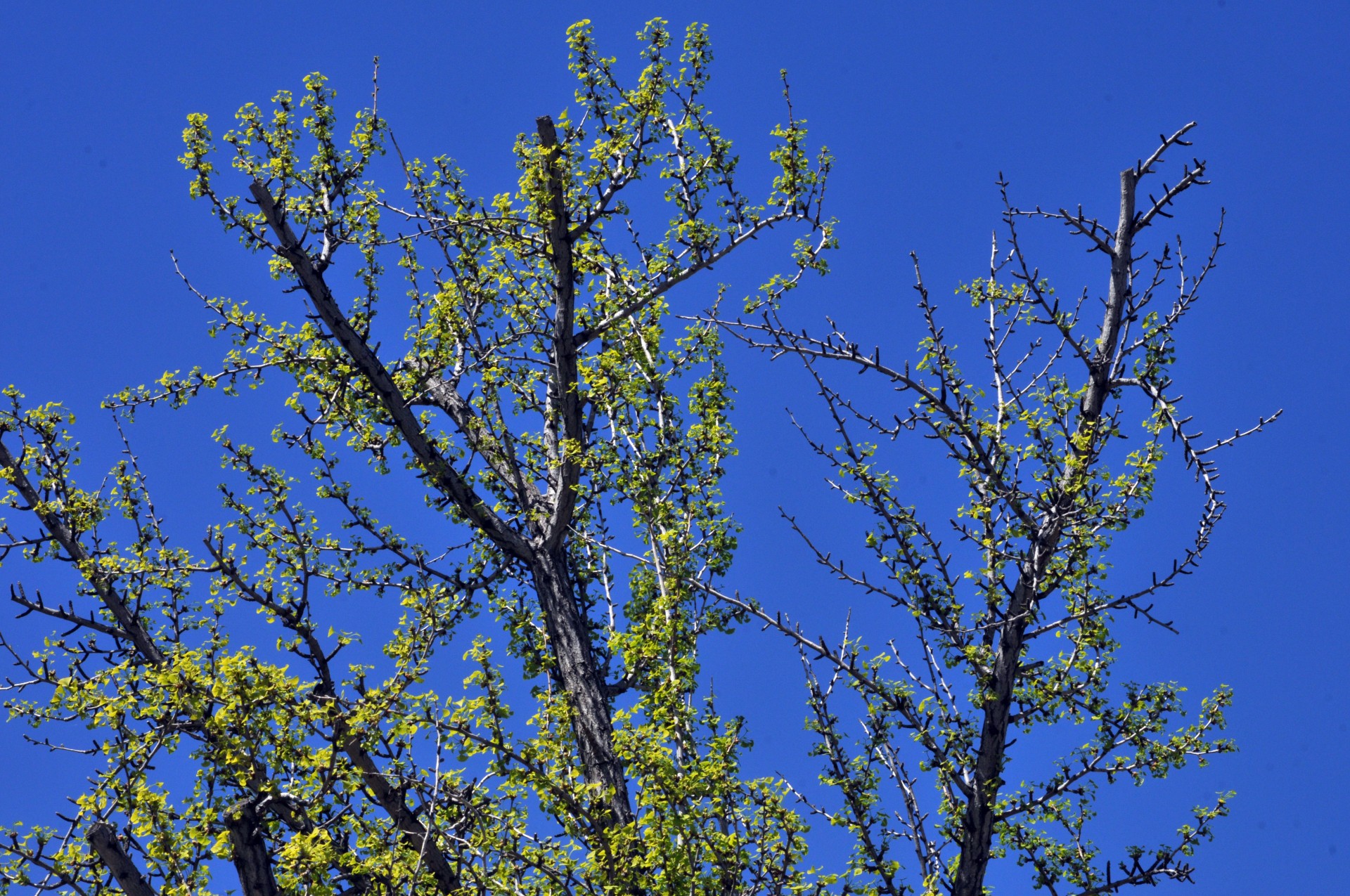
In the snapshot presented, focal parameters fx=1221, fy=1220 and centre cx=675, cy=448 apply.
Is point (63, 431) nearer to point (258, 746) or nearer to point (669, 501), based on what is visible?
point (258, 746)

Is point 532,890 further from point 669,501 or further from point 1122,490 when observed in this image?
point 1122,490

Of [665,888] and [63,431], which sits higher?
[63,431]

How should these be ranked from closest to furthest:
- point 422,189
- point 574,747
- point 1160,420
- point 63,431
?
point 1160,420, point 574,747, point 63,431, point 422,189

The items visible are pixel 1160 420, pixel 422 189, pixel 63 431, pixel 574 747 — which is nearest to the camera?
pixel 1160 420

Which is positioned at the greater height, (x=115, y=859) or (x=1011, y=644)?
(x=1011, y=644)

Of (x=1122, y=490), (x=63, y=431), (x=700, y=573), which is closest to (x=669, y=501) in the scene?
(x=700, y=573)

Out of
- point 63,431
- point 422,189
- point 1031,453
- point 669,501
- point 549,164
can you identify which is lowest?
point 1031,453

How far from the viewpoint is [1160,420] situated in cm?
773

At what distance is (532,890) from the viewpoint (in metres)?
8.05

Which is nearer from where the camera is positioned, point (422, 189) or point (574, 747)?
point (574, 747)

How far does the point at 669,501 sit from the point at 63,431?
201 inches

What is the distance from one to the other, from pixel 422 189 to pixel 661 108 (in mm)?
2582

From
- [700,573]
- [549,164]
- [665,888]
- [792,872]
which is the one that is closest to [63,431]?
[549,164]

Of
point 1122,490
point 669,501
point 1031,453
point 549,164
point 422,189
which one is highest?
point 422,189
